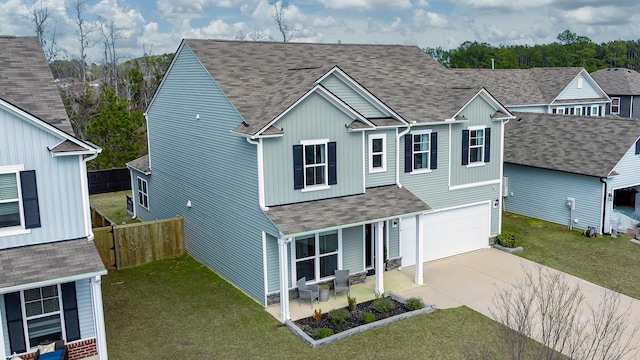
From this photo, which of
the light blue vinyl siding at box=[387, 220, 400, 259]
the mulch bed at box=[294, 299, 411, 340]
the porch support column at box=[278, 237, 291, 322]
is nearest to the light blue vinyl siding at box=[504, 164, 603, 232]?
the light blue vinyl siding at box=[387, 220, 400, 259]

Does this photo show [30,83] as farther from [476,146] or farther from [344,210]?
[476,146]

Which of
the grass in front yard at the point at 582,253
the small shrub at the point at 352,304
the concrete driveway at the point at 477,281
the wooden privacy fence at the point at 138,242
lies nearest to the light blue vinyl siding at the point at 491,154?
the concrete driveway at the point at 477,281

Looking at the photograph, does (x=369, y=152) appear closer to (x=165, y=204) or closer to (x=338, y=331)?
(x=338, y=331)

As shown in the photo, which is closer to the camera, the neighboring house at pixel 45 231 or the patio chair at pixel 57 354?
the neighboring house at pixel 45 231

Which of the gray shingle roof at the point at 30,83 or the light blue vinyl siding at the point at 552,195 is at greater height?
the gray shingle roof at the point at 30,83

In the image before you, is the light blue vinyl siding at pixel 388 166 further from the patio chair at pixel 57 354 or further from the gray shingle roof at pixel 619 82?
the gray shingle roof at pixel 619 82

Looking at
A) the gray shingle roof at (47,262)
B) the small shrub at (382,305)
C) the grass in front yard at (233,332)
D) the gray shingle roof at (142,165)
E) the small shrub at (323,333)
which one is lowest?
the grass in front yard at (233,332)

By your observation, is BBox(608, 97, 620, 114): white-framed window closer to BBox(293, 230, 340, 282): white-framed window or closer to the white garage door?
the white garage door

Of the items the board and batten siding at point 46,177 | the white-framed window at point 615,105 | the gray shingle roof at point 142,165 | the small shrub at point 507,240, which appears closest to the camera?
the board and batten siding at point 46,177
